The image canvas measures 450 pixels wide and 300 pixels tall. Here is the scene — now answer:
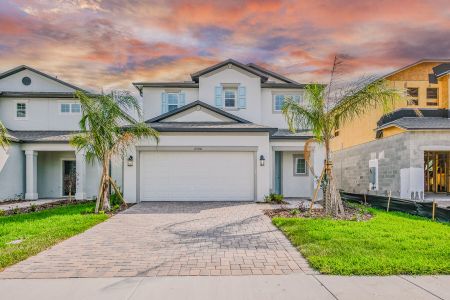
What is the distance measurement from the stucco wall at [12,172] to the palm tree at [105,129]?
594 centimetres

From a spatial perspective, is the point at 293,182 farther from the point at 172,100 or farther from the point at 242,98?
the point at 172,100

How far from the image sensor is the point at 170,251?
700cm

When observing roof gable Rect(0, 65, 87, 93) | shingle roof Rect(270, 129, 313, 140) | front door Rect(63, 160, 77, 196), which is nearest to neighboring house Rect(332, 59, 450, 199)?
shingle roof Rect(270, 129, 313, 140)

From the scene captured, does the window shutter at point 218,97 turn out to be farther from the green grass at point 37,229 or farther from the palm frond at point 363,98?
the green grass at point 37,229

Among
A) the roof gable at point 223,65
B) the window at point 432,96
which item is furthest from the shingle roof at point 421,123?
the roof gable at point 223,65

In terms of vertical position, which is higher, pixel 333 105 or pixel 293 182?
pixel 333 105

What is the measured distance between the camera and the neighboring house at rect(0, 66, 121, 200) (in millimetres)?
17219

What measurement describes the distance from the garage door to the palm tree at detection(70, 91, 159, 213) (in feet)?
8.36

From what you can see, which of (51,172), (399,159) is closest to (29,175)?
(51,172)

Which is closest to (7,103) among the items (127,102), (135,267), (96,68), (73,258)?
(96,68)

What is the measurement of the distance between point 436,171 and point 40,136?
71.6ft

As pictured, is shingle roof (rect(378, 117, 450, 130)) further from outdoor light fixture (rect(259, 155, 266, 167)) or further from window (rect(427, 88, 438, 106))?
outdoor light fixture (rect(259, 155, 266, 167))

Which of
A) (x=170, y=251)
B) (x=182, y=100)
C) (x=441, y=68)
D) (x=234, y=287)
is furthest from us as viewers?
(x=441, y=68)

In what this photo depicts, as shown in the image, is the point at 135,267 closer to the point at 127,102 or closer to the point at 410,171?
the point at 127,102
